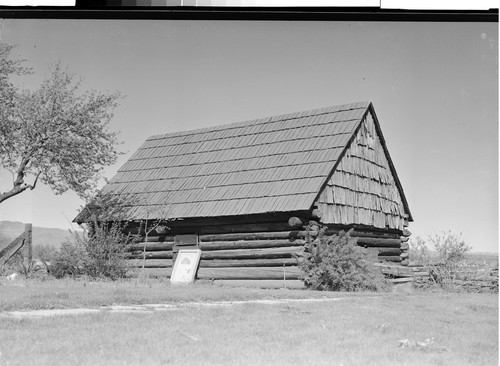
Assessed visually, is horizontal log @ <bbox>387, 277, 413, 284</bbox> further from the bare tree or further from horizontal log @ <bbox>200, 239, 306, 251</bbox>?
the bare tree

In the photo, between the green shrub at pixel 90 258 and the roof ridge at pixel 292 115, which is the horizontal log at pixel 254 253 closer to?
the green shrub at pixel 90 258

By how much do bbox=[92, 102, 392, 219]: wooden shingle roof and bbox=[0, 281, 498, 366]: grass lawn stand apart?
5991 millimetres

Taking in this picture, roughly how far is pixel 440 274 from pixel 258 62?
8.01 m

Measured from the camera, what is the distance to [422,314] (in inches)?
333

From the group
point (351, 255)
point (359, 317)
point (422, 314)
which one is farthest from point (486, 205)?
point (351, 255)

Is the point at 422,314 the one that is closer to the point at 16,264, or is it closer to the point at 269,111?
the point at 269,111

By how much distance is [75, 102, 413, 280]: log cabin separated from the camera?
14.8m

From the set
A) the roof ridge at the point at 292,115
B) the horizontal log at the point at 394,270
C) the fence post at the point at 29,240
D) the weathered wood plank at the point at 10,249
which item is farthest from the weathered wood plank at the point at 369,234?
the weathered wood plank at the point at 10,249

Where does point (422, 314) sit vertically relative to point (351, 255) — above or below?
below

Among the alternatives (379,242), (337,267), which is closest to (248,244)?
(337,267)

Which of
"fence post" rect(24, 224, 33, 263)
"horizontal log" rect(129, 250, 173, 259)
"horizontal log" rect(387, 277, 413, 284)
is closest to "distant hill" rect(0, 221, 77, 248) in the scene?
"fence post" rect(24, 224, 33, 263)

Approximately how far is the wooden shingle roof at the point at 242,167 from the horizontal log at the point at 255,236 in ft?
2.22

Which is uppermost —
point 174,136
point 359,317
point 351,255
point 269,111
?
point 174,136

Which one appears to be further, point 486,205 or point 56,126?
point 56,126
